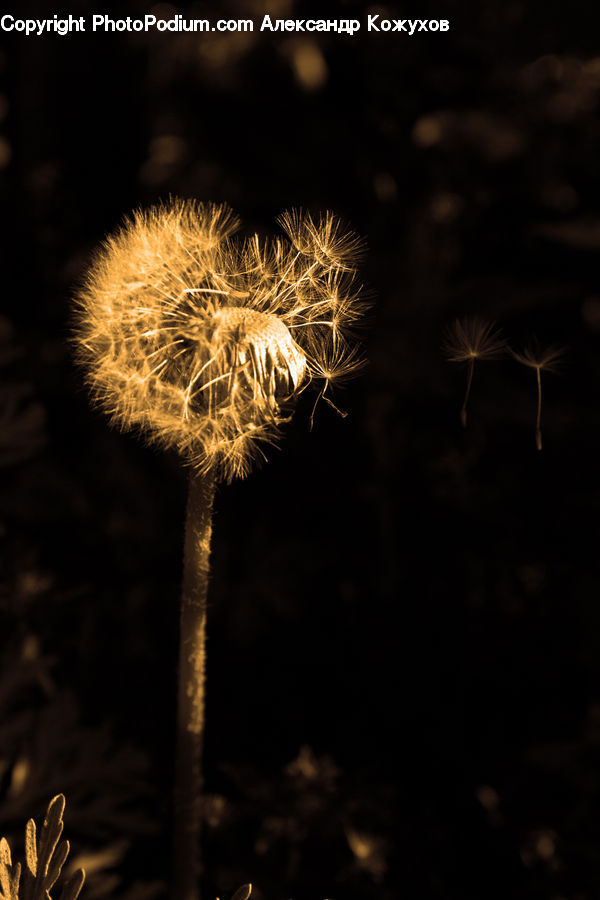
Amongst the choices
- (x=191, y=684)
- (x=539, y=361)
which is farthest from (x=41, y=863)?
(x=539, y=361)

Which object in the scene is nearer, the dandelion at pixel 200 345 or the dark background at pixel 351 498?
the dandelion at pixel 200 345

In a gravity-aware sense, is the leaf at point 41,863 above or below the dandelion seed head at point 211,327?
below

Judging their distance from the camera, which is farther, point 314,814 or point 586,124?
point 586,124

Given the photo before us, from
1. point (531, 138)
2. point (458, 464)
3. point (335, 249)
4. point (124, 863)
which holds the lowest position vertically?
point (124, 863)

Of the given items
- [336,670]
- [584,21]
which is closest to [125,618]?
[336,670]

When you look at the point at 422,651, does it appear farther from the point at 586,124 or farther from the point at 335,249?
the point at 586,124

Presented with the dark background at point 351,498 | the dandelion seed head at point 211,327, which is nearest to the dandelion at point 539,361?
the dandelion seed head at point 211,327

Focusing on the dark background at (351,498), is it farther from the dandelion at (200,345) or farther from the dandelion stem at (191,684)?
the dandelion at (200,345)

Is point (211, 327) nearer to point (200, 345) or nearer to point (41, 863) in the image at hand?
point (200, 345)
